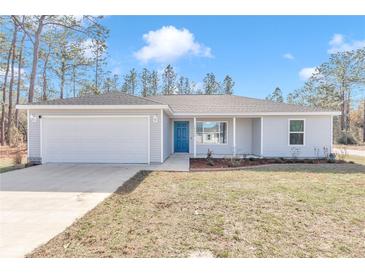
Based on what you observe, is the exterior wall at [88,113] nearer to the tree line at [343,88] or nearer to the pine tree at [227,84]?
the tree line at [343,88]

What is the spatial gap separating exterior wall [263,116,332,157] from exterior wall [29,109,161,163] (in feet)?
20.4

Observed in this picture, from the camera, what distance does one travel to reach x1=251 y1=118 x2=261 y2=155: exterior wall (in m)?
13.7

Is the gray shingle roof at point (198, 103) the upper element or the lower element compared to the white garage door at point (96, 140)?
upper

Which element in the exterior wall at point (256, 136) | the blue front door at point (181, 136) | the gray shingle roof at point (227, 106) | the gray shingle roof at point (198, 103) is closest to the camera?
the gray shingle roof at point (198, 103)

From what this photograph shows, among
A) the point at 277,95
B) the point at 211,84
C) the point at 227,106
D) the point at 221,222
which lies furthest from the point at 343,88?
the point at 221,222

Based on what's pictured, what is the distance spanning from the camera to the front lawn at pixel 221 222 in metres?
3.23

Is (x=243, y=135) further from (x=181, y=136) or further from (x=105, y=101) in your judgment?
(x=105, y=101)

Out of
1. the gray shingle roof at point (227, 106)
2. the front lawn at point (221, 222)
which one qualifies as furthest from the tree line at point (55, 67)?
the front lawn at point (221, 222)

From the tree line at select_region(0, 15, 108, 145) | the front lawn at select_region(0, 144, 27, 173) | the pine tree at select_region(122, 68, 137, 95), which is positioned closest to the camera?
the front lawn at select_region(0, 144, 27, 173)

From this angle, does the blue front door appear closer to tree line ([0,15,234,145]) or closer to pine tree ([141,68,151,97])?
tree line ([0,15,234,145])

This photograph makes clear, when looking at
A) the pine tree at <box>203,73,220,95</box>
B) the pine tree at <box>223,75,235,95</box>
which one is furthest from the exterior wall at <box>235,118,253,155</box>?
the pine tree at <box>223,75,235,95</box>

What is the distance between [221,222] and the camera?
419cm

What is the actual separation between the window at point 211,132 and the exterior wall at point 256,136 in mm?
1736
